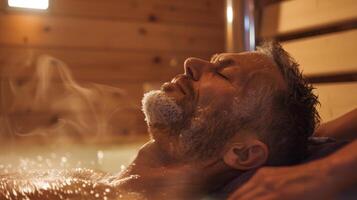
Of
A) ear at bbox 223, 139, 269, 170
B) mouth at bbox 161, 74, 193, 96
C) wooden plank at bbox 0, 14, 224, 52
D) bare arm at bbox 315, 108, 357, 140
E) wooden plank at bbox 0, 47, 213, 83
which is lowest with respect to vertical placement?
→ ear at bbox 223, 139, 269, 170

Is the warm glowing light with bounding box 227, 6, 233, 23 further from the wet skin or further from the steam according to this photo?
the steam

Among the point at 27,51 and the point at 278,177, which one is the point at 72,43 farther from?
the point at 278,177

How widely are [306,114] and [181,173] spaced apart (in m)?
0.45

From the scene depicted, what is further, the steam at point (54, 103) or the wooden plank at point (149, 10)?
the wooden plank at point (149, 10)

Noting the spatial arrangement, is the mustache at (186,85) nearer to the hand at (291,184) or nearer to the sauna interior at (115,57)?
the hand at (291,184)

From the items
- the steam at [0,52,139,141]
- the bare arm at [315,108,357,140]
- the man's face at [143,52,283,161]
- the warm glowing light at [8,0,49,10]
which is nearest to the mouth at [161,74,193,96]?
the man's face at [143,52,283,161]

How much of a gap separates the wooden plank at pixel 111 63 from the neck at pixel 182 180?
202cm

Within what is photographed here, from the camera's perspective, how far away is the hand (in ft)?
3.97

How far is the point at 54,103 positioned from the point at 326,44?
1.95 m

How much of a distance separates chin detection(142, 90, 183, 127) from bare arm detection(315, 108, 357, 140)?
0.58 m

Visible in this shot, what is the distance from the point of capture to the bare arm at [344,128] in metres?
1.72

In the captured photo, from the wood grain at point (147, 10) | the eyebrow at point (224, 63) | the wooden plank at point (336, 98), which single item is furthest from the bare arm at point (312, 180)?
the wood grain at point (147, 10)

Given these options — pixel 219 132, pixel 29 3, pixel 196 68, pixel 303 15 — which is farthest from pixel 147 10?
pixel 219 132

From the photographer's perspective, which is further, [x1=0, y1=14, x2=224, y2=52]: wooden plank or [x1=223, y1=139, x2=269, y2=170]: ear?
[x1=0, y1=14, x2=224, y2=52]: wooden plank
